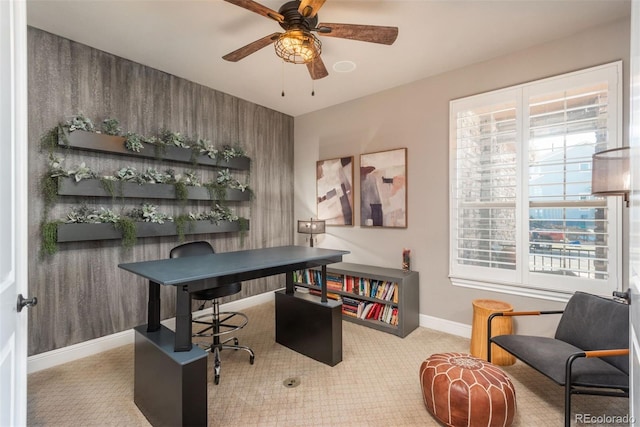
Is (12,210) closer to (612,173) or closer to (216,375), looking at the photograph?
(216,375)

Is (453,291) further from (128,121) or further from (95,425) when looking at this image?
(128,121)

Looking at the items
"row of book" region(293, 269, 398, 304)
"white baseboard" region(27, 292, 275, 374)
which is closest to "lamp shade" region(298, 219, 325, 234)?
"row of book" region(293, 269, 398, 304)

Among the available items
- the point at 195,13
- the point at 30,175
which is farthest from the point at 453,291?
the point at 30,175

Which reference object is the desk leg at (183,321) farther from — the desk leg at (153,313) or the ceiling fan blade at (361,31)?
the ceiling fan blade at (361,31)

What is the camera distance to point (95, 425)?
6.12ft

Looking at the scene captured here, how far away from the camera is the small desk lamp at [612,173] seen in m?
1.82

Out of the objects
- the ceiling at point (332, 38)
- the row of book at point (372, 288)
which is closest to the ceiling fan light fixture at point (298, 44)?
the ceiling at point (332, 38)

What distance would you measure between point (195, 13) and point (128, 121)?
1370 millimetres

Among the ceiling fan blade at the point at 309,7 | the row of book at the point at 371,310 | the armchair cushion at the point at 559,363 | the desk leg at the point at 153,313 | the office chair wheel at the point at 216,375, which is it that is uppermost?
the ceiling fan blade at the point at 309,7

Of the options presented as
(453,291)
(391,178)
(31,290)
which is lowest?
(453,291)

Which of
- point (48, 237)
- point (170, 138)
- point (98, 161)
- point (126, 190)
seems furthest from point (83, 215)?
point (170, 138)

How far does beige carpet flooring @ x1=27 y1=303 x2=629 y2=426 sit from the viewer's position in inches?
75.7

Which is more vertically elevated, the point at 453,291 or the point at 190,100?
the point at 190,100

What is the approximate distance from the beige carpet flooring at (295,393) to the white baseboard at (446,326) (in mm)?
228
